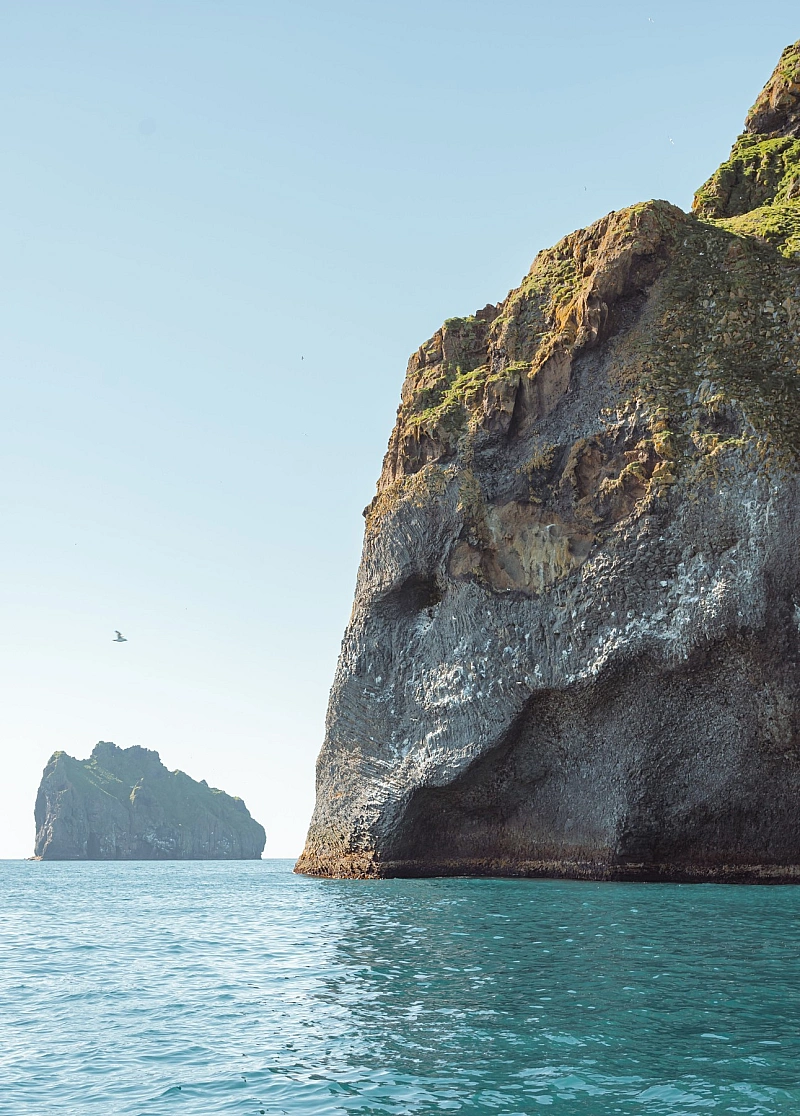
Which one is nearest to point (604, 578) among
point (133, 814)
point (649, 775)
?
point (649, 775)

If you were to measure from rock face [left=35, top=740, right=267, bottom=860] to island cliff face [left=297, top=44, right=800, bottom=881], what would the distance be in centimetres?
13877

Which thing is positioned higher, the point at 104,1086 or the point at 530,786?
the point at 530,786

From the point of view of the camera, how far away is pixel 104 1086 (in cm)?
839

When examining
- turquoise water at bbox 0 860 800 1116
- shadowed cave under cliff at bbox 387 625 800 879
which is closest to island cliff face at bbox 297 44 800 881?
shadowed cave under cliff at bbox 387 625 800 879

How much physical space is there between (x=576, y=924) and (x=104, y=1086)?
11.2 meters

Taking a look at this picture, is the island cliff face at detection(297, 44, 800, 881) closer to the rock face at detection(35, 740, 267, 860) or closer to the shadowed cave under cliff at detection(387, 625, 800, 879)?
the shadowed cave under cliff at detection(387, 625, 800, 879)

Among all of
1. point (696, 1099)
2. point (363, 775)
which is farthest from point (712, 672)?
point (696, 1099)

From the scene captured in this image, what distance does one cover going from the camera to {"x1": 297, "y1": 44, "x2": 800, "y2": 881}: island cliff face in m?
27.8

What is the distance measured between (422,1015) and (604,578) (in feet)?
68.7

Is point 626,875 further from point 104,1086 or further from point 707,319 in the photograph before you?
point 104,1086

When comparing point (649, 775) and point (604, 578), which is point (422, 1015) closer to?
point (649, 775)

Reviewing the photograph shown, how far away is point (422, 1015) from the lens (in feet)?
34.6

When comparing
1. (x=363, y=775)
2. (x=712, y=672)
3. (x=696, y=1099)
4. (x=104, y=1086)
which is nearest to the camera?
(x=696, y=1099)

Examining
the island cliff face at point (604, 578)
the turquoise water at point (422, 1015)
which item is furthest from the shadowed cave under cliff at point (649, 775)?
the turquoise water at point (422, 1015)
